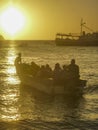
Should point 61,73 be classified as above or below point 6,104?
above

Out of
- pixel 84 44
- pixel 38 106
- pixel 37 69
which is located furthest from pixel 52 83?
pixel 84 44

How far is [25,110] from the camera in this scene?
19844 millimetres

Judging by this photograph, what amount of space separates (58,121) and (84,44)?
5488 inches

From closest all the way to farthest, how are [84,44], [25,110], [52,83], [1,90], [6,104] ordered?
1. [25,110]
2. [6,104]
3. [52,83]
4. [1,90]
5. [84,44]

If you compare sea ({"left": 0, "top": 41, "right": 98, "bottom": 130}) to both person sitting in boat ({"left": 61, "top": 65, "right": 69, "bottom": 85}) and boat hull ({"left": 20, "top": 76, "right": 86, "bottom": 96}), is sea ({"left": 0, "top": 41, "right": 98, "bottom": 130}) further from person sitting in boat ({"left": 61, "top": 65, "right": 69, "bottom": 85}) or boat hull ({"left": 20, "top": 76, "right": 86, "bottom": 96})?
person sitting in boat ({"left": 61, "top": 65, "right": 69, "bottom": 85})

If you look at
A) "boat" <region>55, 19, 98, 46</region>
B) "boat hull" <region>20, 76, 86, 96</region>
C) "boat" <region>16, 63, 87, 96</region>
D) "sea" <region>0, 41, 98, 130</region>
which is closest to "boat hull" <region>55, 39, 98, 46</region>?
Result: "boat" <region>55, 19, 98, 46</region>

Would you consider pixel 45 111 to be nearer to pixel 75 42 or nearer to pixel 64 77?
pixel 64 77

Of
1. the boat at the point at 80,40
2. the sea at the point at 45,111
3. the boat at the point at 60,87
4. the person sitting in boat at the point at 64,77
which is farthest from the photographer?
the boat at the point at 80,40

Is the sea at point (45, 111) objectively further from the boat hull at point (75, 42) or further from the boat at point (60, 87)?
the boat hull at point (75, 42)

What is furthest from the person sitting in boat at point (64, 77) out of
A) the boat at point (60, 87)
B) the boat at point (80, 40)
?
the boat at point (80, 40)

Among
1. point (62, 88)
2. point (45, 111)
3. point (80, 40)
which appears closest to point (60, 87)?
point (62, 88)

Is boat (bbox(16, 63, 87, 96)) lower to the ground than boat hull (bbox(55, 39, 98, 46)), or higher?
lower

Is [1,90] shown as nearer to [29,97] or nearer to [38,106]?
[29,97]

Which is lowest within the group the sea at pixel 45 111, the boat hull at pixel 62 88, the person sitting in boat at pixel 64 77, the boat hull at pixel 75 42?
the sea at pixel 45 111
